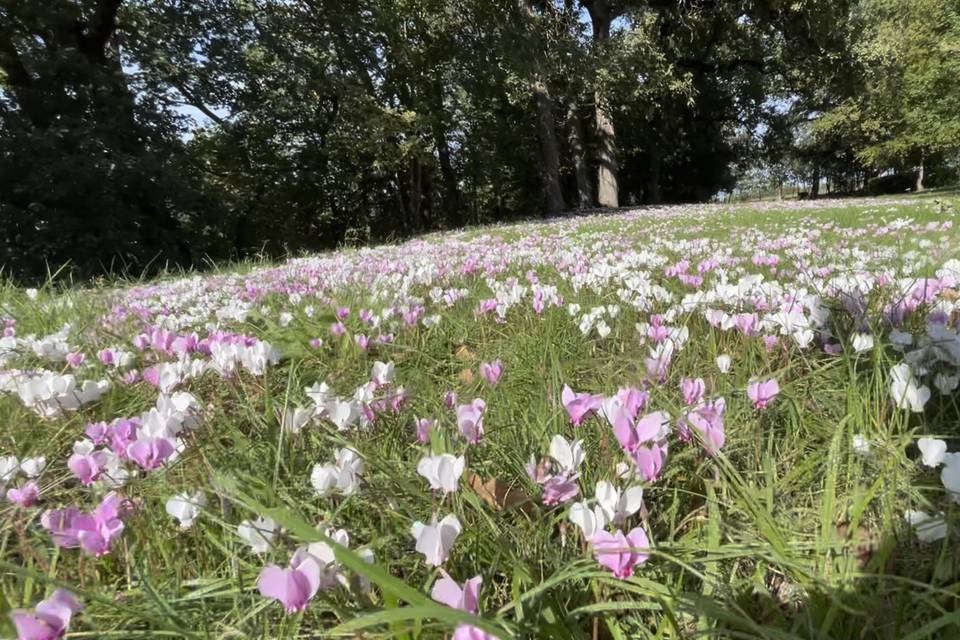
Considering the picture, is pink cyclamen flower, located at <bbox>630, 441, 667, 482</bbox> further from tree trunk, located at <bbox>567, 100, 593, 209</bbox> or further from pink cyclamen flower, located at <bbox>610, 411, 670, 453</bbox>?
tree trunk, located at <bbox>567, 100, 593, 209</bbox>

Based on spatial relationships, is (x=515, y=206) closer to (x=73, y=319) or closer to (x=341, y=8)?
(x=341, y=8)

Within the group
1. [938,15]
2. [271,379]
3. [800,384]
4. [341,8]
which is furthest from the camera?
[938,15]

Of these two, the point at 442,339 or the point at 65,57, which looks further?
the point at 65,57

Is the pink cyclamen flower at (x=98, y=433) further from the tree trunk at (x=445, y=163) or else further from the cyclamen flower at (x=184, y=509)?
the tree trunk at (x=445, y=163)

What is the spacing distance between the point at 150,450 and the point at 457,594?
805mm

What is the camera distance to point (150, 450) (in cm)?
115

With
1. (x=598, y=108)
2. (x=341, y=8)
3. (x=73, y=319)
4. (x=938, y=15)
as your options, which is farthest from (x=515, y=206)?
(x=73, y=319)

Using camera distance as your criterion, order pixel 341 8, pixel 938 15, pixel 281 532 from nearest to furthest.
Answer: pixel 281 532, pixel 341 8, pixel 938 15

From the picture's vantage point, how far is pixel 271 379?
2223 mm

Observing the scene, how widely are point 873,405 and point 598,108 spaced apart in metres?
26.0

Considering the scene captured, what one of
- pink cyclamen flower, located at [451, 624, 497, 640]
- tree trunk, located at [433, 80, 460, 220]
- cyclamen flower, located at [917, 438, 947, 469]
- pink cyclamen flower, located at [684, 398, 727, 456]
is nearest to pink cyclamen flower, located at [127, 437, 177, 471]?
pink cyclamen flower, located at [451, 624, 497, 640]

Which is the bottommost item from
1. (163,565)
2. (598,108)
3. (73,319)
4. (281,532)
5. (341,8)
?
(163,565)

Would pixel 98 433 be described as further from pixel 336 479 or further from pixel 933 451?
pixel 933 451

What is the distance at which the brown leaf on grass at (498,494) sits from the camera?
1136 millimetres
